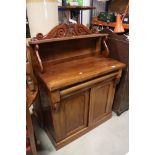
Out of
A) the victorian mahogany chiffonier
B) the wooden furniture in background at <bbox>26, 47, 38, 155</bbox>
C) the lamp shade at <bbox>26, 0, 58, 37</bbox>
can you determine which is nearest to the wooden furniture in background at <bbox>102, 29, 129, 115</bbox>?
the victorian mahogany chiffonier

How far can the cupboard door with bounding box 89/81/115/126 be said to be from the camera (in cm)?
139

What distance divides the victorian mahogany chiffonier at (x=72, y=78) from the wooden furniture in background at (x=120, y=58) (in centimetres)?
11

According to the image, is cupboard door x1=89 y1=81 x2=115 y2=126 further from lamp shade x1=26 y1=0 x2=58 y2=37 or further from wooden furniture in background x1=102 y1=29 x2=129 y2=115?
lamp shade x1=26 y1=0 x2=58 y2=37

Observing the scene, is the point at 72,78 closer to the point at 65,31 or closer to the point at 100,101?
the point at 65,31

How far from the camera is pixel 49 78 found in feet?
3.54

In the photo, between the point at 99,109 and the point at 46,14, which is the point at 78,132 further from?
the point at 46,14

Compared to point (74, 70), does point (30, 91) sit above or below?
below

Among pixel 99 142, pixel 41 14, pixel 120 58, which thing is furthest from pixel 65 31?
pixel 99 142

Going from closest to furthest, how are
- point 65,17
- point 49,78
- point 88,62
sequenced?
point 49,78 < point 88,62 < point 65,17

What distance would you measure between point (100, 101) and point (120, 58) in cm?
50

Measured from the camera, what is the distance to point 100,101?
1505 mm

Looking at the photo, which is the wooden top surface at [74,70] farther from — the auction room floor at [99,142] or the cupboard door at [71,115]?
the auction room floor at [99,142]
